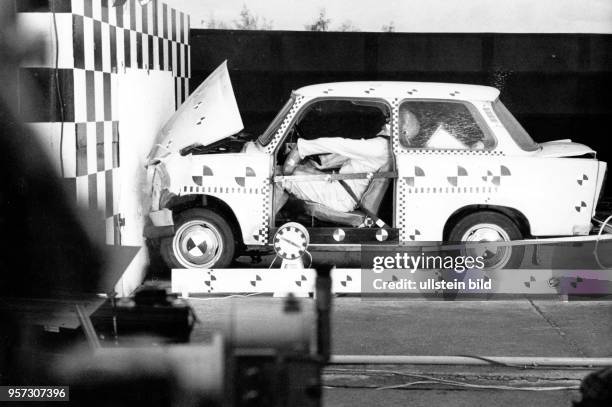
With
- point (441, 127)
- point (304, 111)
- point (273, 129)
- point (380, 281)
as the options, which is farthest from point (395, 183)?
point (273, 129)

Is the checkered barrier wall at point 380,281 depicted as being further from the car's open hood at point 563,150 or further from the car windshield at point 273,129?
the car windshield at point 273,129

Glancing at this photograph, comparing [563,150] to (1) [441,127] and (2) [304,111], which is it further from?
(2) [304,111]

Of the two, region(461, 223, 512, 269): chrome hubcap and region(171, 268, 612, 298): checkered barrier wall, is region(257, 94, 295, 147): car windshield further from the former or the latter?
region(461, 223, 512, 269): chrome hubcap

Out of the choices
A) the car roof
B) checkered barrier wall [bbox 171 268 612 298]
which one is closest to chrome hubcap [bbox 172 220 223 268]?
checkered barrier wall [bbox 171 268 612 298]

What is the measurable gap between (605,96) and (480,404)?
18.5ft

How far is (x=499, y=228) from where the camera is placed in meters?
6.67

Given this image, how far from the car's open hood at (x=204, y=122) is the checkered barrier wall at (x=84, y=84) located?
47cm

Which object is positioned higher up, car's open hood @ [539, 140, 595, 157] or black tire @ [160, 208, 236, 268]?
car's open hood @ [539, 140, 595, 157]

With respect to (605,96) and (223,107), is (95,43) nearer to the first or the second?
(223,107)

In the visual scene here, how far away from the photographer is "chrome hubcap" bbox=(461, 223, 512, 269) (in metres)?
6.68

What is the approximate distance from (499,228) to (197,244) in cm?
211

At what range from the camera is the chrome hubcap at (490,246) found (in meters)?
6.68

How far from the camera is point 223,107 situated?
23.2 ft

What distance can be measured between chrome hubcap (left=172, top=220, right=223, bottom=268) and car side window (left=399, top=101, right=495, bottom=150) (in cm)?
150
